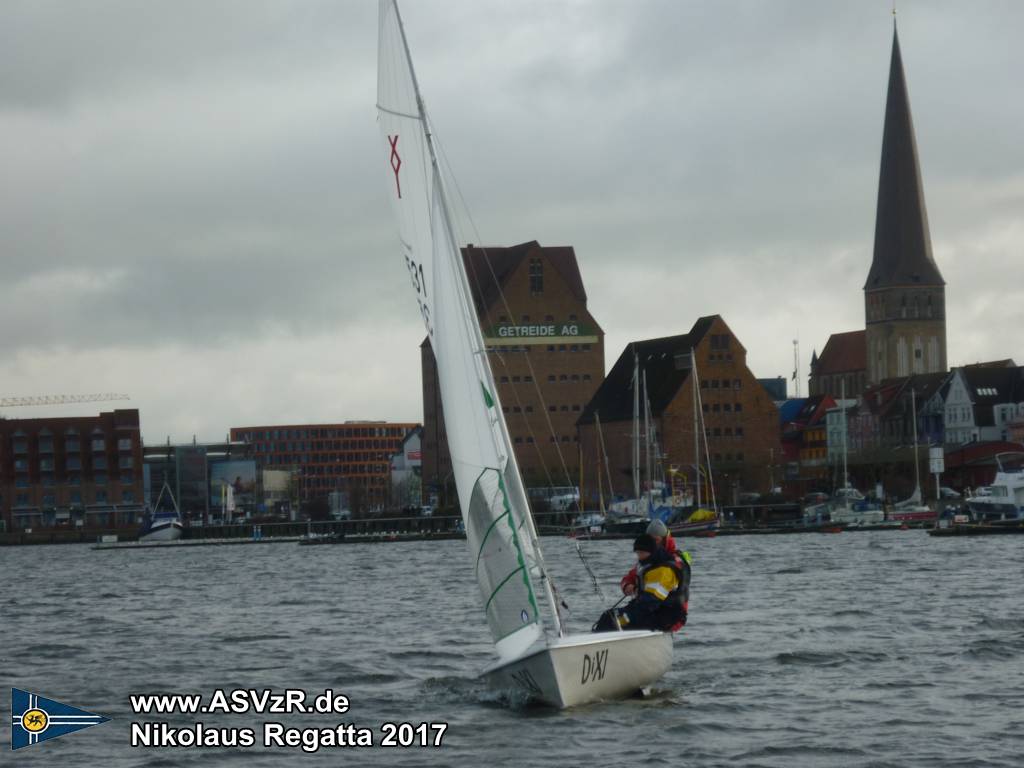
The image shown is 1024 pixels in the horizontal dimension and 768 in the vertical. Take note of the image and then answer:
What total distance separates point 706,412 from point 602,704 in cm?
11883

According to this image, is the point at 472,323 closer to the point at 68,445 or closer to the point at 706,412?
the point at 706,412

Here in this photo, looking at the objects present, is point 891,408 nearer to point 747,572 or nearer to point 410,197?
point 747,572

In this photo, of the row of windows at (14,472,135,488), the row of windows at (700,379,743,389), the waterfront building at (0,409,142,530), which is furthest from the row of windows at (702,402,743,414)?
the row of windows at (14,472,135,488)

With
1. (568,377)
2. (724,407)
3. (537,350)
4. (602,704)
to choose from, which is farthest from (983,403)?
(602,704)

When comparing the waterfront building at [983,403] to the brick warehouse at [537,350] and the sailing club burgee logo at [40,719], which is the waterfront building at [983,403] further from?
the sailing club burgee logo at [40,719]

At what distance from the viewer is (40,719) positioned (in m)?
21.5

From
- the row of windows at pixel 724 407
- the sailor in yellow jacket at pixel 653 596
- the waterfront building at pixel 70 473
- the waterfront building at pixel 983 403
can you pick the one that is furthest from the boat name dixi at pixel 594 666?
the waterfront building at pixel 70 473

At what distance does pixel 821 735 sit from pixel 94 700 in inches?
392

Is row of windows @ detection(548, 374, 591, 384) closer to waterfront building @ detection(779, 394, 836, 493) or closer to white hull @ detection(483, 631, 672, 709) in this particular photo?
waterfront building @ detection(779, 394, 836, 493)

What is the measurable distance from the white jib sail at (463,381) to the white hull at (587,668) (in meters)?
0.36

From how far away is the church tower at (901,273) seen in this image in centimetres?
17475

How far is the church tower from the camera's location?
17475 centimetres

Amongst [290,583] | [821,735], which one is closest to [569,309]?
[290,583]

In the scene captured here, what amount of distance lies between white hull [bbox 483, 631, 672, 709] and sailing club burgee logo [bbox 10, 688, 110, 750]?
4955mm
